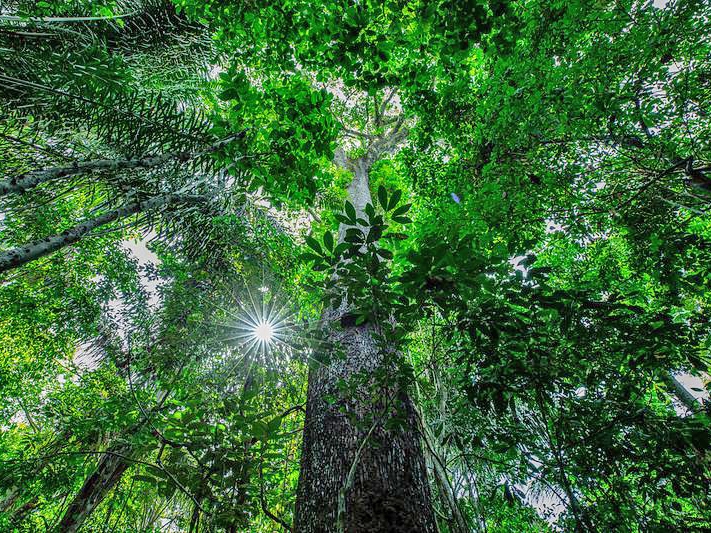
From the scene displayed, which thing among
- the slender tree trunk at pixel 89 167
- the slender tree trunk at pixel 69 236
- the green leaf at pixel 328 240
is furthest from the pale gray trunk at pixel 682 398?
the slender tree trunk at pixel 69 236

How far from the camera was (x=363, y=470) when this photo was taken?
1.37 metres

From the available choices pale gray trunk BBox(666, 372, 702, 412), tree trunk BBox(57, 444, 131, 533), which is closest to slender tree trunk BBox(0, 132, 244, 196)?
pale gray trunk BBox(666, 372, 702, 412)

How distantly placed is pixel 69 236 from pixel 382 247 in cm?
291

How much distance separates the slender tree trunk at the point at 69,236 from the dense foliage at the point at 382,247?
2 cm

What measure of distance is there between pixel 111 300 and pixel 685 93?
742 cm

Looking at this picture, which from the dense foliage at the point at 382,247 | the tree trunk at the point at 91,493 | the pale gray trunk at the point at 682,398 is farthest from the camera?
the tree trunk at the point at 91,493

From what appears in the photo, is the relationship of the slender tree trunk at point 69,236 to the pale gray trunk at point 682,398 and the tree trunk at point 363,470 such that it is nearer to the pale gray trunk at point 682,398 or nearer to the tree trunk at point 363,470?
the tree trunk at point 363,470

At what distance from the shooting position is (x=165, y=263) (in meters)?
4.62

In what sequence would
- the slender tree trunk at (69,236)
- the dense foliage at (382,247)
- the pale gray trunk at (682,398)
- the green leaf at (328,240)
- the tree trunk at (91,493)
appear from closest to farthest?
the green leaf at (328,240) < the dense foliage at (382,247) < the pale gray trunk at (682,398) < the slender tree trunk at (69,236) < the tree trunk at (91,493)

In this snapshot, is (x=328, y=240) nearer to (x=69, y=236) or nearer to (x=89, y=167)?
(x=69, y=236)

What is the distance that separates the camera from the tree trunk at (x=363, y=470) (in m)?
1.20

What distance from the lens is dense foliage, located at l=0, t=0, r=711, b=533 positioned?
50.4 inches

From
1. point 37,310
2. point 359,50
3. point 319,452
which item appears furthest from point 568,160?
point 37,310

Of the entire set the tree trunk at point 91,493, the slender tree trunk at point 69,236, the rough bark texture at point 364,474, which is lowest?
the rough bark texture at point 364,474
